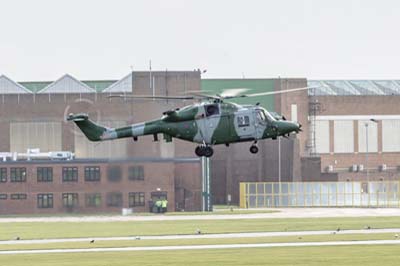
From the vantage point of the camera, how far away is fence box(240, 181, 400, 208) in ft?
534

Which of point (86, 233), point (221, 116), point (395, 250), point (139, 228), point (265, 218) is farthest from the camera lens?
point (265, 218)

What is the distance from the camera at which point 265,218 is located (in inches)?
5113

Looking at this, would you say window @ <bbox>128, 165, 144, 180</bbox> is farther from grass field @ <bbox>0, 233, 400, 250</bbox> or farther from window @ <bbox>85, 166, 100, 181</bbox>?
grass field @ <bbox>0, 233, 400, 250</bbox>

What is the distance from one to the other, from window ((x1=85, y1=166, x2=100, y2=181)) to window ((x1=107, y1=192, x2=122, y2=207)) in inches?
344

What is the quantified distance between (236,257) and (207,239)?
61.9 feet

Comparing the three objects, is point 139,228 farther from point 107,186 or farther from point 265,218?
point 265,218

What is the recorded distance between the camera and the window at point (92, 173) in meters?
134

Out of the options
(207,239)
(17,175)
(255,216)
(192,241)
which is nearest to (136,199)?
(255,216)

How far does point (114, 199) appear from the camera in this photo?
122188 mm

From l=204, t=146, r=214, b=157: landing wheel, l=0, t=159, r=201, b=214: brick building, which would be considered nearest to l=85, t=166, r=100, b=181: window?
l=0, t=159, r=201, b=214: brick building

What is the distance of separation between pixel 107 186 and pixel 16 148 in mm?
50022

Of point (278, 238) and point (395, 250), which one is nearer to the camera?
point (395, 250)

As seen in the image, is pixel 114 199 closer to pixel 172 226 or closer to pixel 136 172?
pixel 136 172

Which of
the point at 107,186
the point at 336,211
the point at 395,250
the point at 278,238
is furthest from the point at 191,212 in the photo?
the point at 395,250
